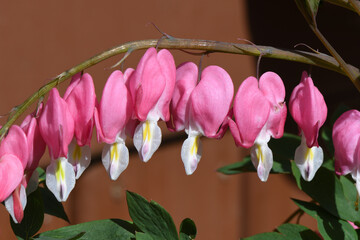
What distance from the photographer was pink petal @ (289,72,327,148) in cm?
71

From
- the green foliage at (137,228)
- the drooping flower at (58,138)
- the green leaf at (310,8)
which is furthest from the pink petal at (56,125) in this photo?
the green leaf at (310,8)

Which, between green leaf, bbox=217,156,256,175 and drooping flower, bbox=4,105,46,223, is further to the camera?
green leaf, bbox=217,156,256,175

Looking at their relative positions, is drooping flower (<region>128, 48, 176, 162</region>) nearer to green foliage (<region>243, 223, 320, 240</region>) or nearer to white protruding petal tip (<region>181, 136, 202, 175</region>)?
white protruding petal tip (<region>181, 136, 202, 175</region>)

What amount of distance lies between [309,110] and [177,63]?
1233 millimetres

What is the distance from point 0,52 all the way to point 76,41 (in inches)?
9.6

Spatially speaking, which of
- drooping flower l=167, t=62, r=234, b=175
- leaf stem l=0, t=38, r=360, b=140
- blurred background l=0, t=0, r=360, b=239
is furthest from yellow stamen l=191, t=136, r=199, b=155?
blurred background l=0, t=0, r=360, b=239

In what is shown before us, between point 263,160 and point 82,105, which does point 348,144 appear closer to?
point 263,160

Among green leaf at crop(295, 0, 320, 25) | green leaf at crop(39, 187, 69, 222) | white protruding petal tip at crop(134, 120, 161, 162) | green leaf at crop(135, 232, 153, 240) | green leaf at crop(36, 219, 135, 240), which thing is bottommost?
green leaf at crop(39, 187, 69, 222)

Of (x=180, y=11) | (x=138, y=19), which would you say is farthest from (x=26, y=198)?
(x=180, y=11)

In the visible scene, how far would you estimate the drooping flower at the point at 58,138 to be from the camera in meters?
0.69

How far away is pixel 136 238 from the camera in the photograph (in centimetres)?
70

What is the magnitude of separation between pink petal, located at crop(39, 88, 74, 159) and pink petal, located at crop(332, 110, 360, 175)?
34 cm

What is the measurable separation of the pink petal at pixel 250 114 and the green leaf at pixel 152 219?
13 centimetres

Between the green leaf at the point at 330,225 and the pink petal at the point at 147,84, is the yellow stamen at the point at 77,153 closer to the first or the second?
the pink petal at the point at 147,84
